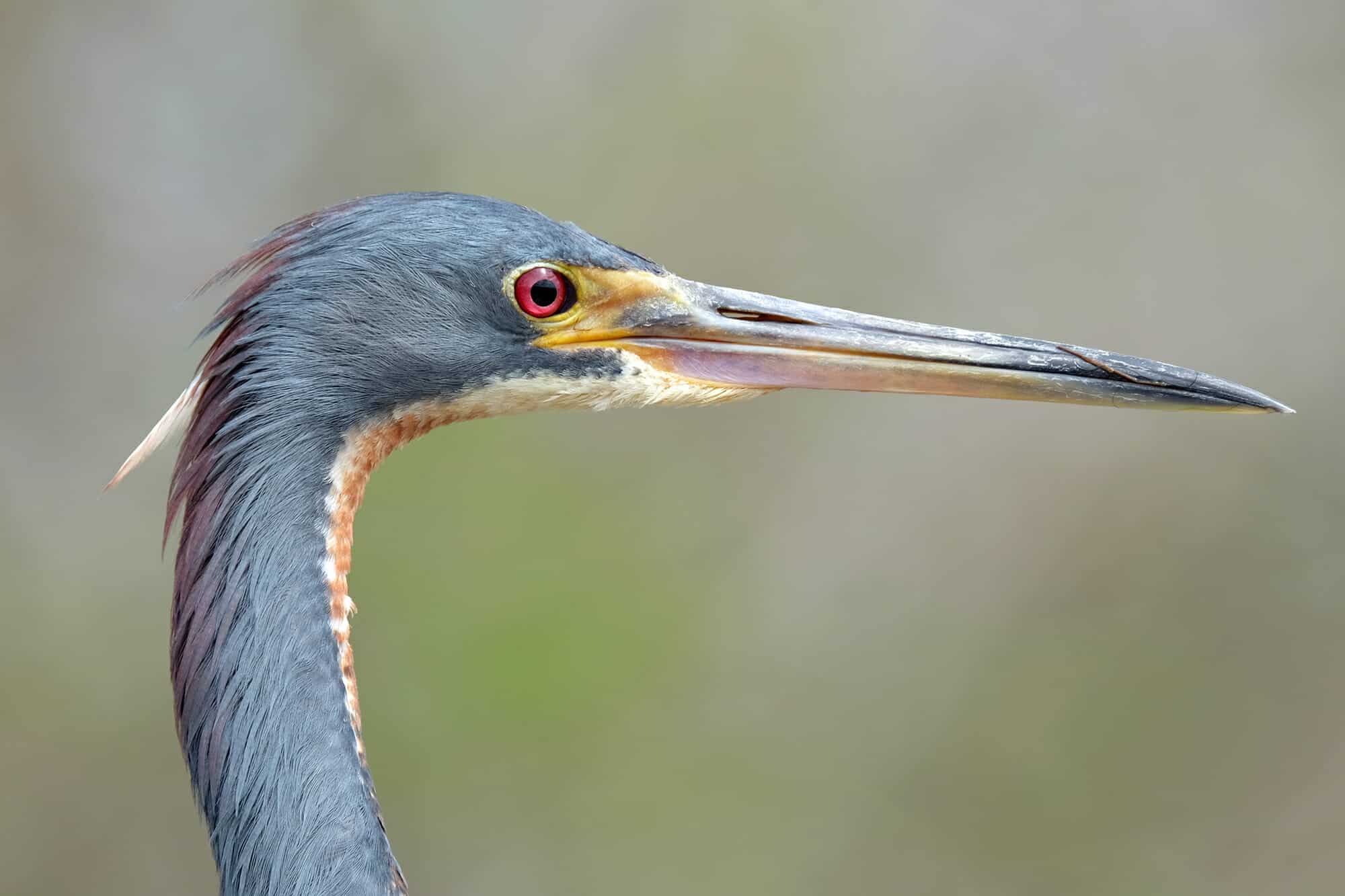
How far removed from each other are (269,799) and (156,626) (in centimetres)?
227

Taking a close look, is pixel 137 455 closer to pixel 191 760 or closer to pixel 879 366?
pixel 191 760

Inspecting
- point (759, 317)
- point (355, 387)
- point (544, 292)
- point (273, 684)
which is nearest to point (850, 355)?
point (759, 317)

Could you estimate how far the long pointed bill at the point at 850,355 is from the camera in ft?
4.75

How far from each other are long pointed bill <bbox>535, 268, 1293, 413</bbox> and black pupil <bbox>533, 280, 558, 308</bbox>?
0.17 ft

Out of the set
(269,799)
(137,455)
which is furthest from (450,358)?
(269,799)

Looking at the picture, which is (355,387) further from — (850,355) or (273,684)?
(850,355)

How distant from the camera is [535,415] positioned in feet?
10.9

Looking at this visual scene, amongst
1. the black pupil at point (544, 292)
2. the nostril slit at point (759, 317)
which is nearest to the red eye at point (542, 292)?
the black pupil at point (544, 292)

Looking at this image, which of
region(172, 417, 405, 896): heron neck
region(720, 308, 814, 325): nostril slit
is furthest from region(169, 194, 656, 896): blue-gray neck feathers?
region(720, 308, 814, 325): nostril slit

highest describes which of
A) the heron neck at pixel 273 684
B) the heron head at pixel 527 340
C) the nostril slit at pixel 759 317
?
the nostril slit at pixel 759 317

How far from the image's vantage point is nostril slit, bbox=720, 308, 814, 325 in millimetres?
1487

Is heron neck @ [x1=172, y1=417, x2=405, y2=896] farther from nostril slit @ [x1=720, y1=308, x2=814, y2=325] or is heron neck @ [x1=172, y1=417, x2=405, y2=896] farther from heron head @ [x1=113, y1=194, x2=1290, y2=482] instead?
nostril slit @ [x1=720, y1=308, x2=814, y2=325]

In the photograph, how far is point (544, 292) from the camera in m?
Answer: 1.40

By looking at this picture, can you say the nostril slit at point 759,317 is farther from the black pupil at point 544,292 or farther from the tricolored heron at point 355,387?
the black pupil at point 544,292
